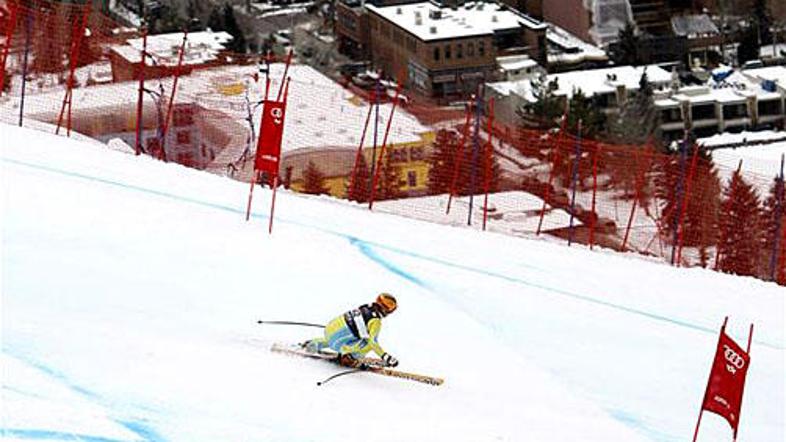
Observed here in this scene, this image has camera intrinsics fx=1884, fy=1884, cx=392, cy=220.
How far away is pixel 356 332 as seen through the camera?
319 inches

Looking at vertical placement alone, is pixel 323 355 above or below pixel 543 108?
below

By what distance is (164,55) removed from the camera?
26.3m

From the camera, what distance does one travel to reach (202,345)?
8.39 meters

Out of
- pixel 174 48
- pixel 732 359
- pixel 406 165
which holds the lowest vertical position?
pixel 732 359

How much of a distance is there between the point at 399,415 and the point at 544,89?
25570mm

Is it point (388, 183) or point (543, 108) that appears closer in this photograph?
point (388, 183)

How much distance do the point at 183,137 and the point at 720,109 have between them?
69.4 ft

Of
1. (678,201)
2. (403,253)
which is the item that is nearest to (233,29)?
(678,201)

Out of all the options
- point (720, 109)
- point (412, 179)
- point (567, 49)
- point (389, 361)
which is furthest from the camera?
point (567, 49)

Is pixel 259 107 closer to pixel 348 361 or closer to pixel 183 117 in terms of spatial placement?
pixel 183 117

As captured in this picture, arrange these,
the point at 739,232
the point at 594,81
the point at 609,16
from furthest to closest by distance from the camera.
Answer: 1. the point at 609,16
2. the point at 594,81
3. the point at 739,232

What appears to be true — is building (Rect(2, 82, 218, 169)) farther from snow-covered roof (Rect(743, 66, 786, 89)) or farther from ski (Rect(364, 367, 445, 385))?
snow-covered roof (Rect(743, 66, 786, 89))

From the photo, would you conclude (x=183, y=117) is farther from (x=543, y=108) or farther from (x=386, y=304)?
(x=543, y=108)

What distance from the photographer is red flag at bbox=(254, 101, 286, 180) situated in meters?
10.2
